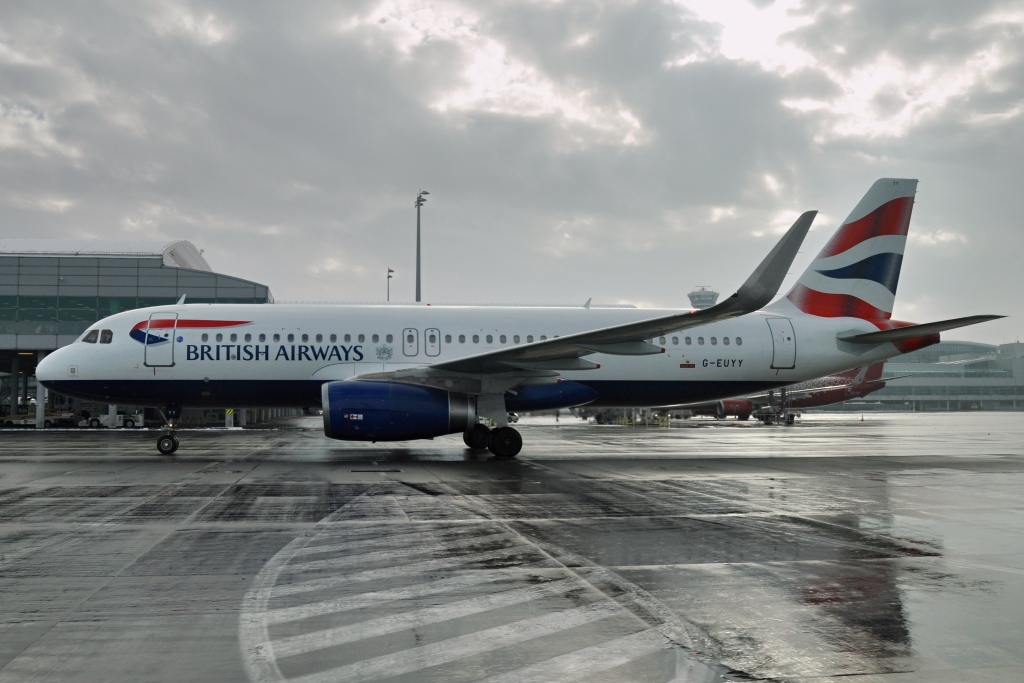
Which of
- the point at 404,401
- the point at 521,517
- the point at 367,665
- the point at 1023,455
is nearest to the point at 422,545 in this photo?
the point at 521,517

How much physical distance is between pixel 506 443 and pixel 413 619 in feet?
41.3

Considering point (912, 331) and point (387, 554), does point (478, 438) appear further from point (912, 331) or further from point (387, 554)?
point (387, 554)

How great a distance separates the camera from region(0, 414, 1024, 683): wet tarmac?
411 cm

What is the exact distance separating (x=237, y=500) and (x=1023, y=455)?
18.9 meters

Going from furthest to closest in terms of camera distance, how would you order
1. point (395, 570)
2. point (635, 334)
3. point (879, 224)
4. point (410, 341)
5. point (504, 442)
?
point (879, 224) < point (410, 341) < point (504, 442) < point (635, 334) < point (395, 570)

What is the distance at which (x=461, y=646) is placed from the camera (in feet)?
14.2

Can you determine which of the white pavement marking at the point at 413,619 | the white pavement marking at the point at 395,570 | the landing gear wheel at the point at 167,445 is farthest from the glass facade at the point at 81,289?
the white pavement marking at the point at 413,619

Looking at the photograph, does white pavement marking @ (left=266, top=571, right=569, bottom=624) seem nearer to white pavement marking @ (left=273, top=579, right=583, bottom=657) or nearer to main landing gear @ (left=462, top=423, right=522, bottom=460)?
white pavement marking @ (left=273, top=579, right=583, bottom=657)

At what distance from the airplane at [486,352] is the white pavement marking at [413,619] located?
9.30 metres

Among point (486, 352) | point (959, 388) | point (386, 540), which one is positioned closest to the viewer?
point (386, 540)

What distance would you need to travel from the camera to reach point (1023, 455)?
19578mm

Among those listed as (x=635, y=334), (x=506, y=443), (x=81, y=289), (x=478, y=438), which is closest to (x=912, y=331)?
(x=635, y=334)

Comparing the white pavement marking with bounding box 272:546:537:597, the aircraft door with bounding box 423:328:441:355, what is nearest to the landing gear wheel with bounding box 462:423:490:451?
the aircraft door with bounding box 423:328:441:355

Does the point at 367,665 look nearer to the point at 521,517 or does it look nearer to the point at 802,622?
the point at 802,622
